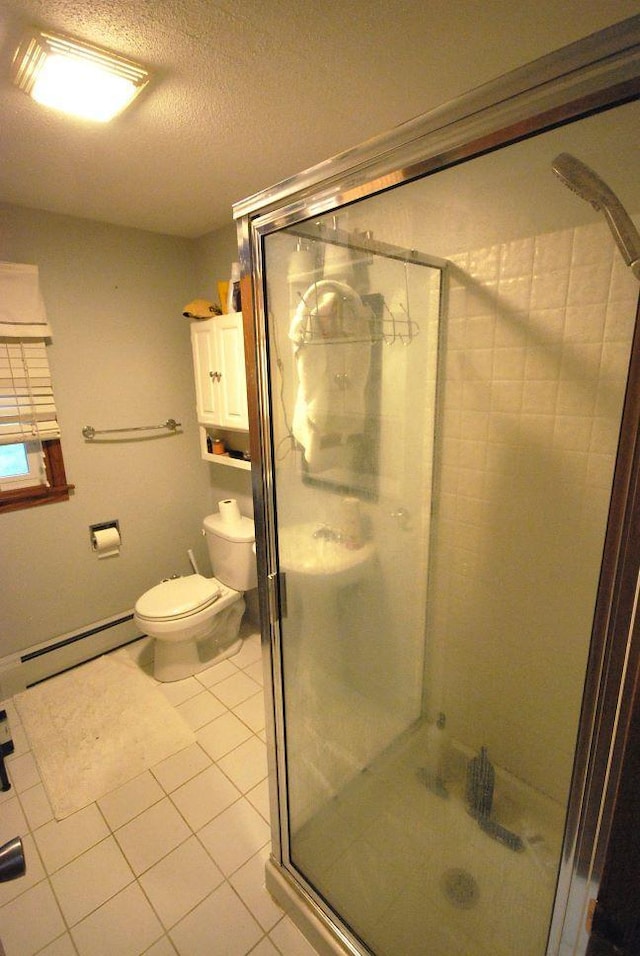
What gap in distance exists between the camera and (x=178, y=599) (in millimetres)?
2203

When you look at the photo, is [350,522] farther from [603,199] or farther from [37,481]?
[37,481]

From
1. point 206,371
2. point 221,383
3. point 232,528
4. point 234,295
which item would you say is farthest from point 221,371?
point 232,528

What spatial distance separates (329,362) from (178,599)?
1.52 m

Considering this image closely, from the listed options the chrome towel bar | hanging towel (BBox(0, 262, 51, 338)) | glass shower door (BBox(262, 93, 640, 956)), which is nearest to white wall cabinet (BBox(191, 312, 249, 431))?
the chrome towel bar

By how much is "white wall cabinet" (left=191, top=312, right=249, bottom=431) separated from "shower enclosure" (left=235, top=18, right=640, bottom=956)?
842 millimetres

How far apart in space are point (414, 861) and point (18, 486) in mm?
2189

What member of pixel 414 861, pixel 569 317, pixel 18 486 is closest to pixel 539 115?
pixel 569 317

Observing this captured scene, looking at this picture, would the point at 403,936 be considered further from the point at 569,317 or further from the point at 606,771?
the point at 569,317

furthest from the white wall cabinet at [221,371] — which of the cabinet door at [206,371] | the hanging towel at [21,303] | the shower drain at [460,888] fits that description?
the shower drain at [460,888]

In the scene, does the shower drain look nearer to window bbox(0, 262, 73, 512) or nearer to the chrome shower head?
the chrome shower head

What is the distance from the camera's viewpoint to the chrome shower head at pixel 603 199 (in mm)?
604

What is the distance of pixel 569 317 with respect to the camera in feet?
3.57

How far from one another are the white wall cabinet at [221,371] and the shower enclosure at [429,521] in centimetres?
84

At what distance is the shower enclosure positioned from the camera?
40.3 inches
